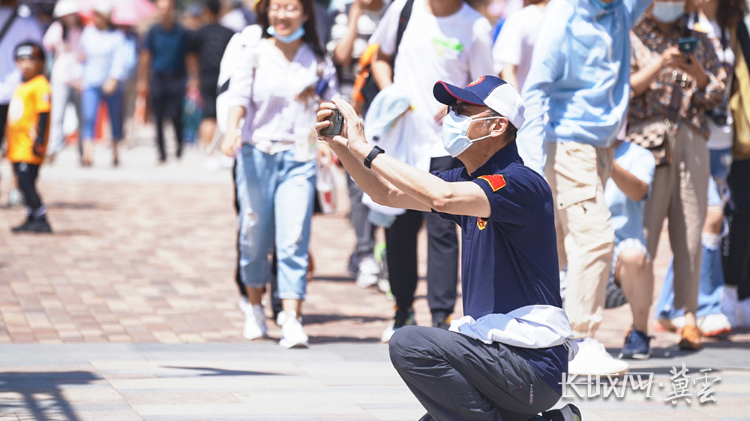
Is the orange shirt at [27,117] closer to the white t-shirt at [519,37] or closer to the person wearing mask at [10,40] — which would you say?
the person wearing mask at [10,40]

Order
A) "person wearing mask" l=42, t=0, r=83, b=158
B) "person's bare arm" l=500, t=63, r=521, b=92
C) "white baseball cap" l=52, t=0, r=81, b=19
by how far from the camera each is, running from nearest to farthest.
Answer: "person's bare arm" l=500, t=63, r=521, b=92 < "person wearing mask" l=42, t=0, r=83, b=158 < "white baseball cap" l=52, t=0, r=81, b=19

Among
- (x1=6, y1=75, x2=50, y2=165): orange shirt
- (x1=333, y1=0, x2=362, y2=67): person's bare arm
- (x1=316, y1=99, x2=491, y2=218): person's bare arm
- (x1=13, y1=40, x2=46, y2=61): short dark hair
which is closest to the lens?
(x1=316, y1=99, x2=491, y2=218): person's bare arm

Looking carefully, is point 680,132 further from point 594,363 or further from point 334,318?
point 334,318

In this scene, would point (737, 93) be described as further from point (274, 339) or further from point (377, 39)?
point (274, 339)

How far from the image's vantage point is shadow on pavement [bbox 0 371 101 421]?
4.42m

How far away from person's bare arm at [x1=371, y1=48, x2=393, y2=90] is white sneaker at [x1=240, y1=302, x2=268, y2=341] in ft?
4.93

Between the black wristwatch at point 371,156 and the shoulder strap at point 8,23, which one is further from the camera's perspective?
the shoulder strap at point 8,23

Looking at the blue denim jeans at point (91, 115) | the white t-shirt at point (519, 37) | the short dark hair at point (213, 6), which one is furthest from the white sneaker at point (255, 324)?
the blue denim jeans at point (91, 115)

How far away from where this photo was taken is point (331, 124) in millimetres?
3699

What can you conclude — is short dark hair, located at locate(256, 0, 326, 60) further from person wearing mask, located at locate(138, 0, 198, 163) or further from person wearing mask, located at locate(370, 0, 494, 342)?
person wearing mask, located at locate(138, 0, 198, 163)

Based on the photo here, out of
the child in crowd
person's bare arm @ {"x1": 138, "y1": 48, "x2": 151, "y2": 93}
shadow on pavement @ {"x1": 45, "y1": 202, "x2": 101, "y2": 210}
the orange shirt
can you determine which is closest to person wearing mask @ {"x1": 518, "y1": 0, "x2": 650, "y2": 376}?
the child in crowd

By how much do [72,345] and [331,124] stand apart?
286 cm

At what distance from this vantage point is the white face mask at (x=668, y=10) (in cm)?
596

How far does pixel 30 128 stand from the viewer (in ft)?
33.8
